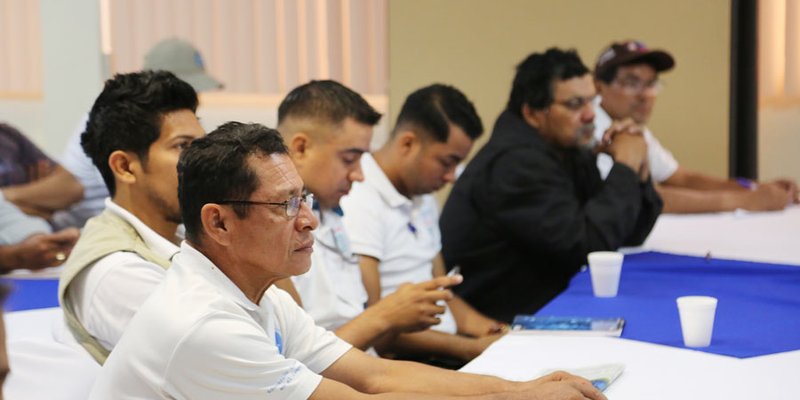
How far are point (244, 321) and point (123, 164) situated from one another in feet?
2.04

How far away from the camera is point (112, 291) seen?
166cm

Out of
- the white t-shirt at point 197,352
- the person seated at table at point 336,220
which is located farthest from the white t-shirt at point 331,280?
the white t-shirt at point 197,352

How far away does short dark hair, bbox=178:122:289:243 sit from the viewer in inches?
57.9

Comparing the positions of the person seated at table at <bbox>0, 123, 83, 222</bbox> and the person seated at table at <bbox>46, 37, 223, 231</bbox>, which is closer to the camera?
the person seated at table at <bbox>0, 123, 83, 222</bbox>

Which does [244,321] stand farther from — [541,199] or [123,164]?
[541,199]

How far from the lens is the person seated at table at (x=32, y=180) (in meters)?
3.48

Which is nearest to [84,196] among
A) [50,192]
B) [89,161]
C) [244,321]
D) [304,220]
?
[50,192]

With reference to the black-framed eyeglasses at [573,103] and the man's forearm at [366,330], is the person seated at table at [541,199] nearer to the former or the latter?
the black-framed eyeglasses at [573,103]

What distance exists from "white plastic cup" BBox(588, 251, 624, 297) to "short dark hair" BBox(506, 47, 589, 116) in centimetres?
88

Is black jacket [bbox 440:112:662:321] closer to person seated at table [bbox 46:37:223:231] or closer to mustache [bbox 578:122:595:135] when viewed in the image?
mustache [bbox 578:122:595:135]

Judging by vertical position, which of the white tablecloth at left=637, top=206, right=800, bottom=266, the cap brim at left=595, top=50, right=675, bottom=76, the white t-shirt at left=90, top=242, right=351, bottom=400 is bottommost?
the white tablecloth at left=637, top=206, right=800, bottom=266

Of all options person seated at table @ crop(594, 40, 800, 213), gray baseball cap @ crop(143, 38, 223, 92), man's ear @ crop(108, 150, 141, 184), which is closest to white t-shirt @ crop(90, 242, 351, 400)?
man's ear @ crop(108, 150, 141, 184)

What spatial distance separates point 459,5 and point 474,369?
3796mm

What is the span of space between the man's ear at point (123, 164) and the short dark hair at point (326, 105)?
590mm
